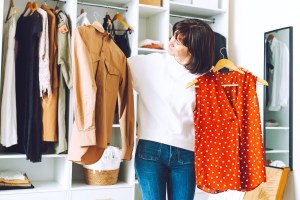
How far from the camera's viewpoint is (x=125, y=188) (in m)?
3.31

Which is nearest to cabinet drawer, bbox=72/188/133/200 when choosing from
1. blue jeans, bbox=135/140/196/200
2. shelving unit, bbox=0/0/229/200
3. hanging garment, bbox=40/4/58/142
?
shelving unit, bbox=0/0/229/200

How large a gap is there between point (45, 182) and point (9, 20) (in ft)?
4.38

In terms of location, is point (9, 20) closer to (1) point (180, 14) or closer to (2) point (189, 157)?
(1) point (180, 14)

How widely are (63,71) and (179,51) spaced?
1462 mm

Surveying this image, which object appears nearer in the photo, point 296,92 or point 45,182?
point 296,92

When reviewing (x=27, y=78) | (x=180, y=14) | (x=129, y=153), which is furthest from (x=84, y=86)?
(x=180, y=14)

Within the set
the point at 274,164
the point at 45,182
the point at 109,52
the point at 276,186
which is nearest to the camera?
the point at 109,52

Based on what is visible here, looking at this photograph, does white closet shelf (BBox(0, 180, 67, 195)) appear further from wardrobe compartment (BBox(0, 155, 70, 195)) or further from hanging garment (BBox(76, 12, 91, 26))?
hanging garment (BBox(76, 12, 91, 26))

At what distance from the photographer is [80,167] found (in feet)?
11.7

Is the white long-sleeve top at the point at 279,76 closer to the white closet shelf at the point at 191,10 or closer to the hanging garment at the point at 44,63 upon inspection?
the white closet shelf at the point at 191,10

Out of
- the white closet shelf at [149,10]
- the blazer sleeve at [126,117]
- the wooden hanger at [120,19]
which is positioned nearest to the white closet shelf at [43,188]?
the blazer sleeve at [126,117]

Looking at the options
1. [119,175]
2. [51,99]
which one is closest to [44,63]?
[51,99]

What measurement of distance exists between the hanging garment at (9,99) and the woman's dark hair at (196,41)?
1.58m

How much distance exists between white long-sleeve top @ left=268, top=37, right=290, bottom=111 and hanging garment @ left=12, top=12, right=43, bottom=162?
5.92 ft
